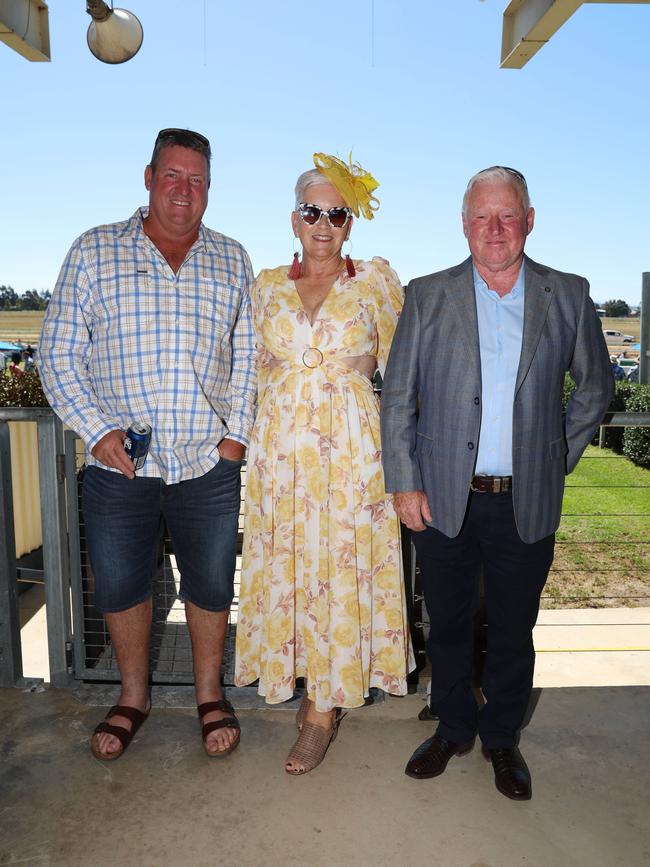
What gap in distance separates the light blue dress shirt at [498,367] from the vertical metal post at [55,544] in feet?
4.80

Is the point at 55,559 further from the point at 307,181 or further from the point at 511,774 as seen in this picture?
the point at 511,774

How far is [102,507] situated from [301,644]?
77 centimetres

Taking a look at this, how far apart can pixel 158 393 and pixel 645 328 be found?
32.3 feet

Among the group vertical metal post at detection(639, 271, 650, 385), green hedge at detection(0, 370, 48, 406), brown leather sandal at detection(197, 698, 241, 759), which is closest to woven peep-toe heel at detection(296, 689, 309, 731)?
brown leather sandal at detection(197, 698, 241, 759)

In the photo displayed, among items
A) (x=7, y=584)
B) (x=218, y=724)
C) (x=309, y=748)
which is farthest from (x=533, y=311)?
(x=7, y=584)

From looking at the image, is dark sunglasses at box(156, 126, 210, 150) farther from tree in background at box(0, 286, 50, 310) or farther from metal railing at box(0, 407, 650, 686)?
tree in background at box(0, 286, 50, 310)

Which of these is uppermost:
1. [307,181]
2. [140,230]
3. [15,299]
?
[15,299]

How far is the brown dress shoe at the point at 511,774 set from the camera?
2.16 metres

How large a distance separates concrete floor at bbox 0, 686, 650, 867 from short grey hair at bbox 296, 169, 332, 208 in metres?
1.71

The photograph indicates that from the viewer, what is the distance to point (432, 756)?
2.29m

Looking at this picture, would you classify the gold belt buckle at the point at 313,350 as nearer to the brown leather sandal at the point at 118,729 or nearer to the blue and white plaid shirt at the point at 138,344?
the blue and white plaid shirt at the point at 138,344

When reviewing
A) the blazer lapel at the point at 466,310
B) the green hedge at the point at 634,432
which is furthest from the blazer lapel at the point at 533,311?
the green hedge at the point at 634,432

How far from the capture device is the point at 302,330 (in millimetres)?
2318

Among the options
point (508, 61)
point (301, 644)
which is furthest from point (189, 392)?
point (508, 61)
